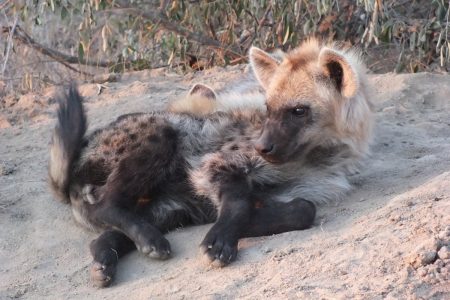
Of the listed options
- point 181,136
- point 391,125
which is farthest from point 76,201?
point 391,125

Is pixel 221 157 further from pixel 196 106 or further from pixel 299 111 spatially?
pixel 196 106

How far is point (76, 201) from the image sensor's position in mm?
3486

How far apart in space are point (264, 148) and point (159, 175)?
0.51 metres

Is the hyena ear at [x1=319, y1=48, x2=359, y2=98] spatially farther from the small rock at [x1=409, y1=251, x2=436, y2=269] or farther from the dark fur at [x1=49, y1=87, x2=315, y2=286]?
the small rock at [x1=409, y1=251, x2=436, y2=269]

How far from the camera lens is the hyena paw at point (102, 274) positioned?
2.90 meters

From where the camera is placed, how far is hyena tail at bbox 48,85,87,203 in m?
3.44

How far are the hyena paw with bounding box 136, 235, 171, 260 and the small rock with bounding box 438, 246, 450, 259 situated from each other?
1094 millimetres

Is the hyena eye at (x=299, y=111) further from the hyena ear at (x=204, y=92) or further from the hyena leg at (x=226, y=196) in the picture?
the hyena ear at (x=204, y=92)

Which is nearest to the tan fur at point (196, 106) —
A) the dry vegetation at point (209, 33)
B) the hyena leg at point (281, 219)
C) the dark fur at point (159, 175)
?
the dark fur at point (159, 175)

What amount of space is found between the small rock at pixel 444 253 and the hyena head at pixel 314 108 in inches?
39.7

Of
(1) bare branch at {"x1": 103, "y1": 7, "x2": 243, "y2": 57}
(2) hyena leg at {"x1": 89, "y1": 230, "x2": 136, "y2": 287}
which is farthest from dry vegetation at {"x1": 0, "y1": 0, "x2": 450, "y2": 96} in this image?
(2) hyena leg at {"x1": 89, "y1": 230, "x2": 136, "y2": 287}

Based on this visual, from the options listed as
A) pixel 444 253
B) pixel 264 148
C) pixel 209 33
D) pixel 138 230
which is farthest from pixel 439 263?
pixel 209 33

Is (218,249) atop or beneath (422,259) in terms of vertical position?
beneath

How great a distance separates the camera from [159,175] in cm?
340
